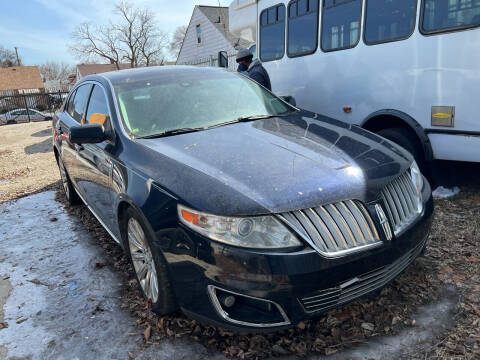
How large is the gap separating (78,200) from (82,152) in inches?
62.8

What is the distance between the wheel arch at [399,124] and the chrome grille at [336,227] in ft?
8.57

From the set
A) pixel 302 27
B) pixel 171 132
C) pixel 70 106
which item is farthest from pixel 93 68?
pixel 171 132

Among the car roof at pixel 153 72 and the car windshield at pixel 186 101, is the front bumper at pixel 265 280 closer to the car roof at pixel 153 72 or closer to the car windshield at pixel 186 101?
the car windshield at pixel 186 101

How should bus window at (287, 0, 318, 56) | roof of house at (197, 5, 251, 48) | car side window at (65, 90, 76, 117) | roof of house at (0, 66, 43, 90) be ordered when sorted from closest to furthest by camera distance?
car side window at (65, 90, 76, 117) → bus window at (287, 0, 318, 56) → roof of house at (197, 5, 251, 48) → roof of house at (0, 66, 43, 90)

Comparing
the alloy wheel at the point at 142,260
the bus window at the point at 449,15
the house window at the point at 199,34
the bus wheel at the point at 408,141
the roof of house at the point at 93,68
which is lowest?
the alloy wheel at the point at 142,260

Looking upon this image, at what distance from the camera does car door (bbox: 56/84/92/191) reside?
4055 millimetres

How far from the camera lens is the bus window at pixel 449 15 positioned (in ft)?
12.3

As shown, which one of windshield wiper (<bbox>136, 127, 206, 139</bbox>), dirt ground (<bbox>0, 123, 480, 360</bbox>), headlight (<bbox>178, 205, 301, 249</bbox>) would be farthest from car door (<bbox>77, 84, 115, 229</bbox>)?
headlight (<bbox>178, 205, 301, 249</bbox>)

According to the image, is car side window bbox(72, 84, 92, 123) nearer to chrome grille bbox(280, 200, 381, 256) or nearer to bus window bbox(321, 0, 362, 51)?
chrome grille bbox(280, 200, 381, 256)

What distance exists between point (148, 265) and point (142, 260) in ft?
0.39

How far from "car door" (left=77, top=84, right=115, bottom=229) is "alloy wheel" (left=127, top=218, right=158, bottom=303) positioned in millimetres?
392

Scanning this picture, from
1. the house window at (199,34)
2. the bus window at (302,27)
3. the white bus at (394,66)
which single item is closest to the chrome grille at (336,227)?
the white bus at (394,66)

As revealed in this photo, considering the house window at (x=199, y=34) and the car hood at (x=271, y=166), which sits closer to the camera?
the car hood at (x=271, y=166)

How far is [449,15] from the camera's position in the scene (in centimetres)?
393
